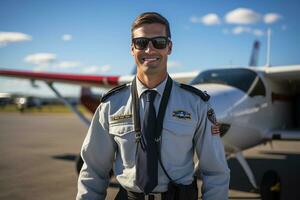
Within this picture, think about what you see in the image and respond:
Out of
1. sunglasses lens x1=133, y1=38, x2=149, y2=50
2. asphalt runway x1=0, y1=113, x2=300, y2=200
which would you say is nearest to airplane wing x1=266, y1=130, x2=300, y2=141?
asphalt runway x1=0, y1=113, x2=300, y2=200

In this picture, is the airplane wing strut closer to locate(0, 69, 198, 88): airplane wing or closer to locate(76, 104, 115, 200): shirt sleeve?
locate(0, 69, 198, 88): airplane wing

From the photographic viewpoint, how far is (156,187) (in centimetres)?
185

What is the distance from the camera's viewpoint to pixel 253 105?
583 centimetres

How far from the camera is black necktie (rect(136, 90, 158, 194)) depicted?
1.82 metres

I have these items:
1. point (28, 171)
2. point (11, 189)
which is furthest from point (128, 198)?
point (28, 171)

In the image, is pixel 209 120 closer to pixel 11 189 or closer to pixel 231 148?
pixel 231 148

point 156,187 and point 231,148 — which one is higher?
point 156,187

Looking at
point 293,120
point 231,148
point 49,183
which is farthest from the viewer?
point 293,120

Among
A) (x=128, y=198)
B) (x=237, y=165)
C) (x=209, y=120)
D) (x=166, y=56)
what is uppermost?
(x=166, y=56)

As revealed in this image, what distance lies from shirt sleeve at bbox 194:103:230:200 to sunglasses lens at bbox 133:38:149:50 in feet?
1.66

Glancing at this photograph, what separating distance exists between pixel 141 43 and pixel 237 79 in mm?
4253

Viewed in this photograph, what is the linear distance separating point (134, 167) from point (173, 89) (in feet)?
1.77

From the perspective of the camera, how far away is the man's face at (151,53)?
6.19 feet

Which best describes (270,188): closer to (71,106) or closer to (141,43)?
(141,43)
